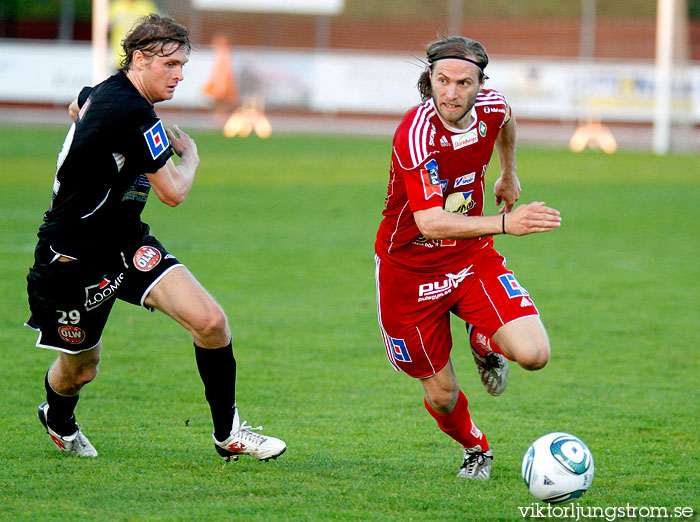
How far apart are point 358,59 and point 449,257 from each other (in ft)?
82.9

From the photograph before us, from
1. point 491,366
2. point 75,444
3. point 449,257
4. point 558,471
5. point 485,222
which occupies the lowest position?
point 75,444

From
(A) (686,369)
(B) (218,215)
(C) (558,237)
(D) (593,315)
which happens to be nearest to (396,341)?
(A) (686,369)

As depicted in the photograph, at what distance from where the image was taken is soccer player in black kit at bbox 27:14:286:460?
14.6 ft

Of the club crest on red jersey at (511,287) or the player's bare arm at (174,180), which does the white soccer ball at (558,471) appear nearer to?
the club crest on red jersey at (511,287)

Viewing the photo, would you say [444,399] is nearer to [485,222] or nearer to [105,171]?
[485,222]

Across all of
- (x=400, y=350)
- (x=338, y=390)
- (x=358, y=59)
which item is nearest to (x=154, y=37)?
(x=400, y=350)

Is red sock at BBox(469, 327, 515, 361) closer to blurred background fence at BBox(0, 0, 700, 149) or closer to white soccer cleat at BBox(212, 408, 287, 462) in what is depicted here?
white soccer cleat at BBox(212, 408, 287, 462)

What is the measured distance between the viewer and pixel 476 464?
4.75 meters

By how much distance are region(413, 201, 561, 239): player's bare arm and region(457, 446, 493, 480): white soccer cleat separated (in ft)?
3.56

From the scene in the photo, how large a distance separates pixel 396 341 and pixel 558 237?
8633 mm

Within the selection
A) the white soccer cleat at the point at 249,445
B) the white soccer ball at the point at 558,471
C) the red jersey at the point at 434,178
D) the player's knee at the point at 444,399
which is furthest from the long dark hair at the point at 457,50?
the white soccer cleat at the point at 249,445

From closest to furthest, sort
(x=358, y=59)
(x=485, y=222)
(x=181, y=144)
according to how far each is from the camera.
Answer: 1. (x=485, y=222)
2. (x=181, y=144)
3. (x=358, y=59)

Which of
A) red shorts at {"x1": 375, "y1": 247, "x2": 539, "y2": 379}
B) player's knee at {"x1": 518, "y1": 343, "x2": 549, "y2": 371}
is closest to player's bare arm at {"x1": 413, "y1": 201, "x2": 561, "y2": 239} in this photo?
red shorts at {"x1": 375, "y1": 247, "x2": 539, "y2": 379}

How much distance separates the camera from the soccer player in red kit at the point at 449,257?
14.7 feet
